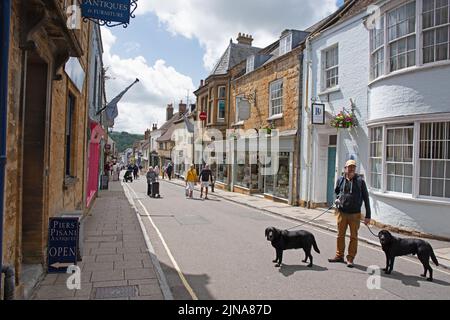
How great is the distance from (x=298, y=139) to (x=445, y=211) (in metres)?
7.47

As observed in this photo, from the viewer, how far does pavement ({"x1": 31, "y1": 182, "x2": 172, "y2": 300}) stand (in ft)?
16.0

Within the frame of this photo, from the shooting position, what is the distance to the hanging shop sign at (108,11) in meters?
6.54

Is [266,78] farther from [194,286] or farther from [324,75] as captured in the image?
[194,286]

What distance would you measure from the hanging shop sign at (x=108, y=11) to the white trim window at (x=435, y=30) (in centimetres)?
786

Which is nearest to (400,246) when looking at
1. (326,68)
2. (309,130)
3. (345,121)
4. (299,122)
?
(345,121)

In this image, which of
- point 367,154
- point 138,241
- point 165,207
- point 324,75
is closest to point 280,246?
point 138,241

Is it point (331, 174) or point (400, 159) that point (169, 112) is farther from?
point (400, 159)

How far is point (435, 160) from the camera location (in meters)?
9.58

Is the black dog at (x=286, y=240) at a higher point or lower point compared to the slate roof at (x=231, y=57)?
lower

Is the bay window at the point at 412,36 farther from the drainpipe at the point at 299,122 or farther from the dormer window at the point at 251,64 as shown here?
the dormer window at the point at 251,64

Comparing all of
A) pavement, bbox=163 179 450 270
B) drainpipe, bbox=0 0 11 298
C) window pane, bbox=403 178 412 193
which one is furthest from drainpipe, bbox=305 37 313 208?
drainpipe, bbox=0 0 11 298

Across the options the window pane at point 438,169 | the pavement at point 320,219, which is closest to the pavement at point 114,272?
the pavement at point 320,219

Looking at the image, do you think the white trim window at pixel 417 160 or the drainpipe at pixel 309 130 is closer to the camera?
the white trim window at pixel 417 160

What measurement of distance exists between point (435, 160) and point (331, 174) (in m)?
5.27
